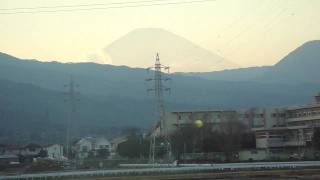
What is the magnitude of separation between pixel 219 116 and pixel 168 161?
24.8 meters

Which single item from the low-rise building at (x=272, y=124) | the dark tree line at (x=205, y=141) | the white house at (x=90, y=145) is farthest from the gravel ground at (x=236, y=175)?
the white house at (x=90, y=145)

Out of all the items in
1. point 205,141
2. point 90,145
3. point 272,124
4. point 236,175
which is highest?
point 272,124

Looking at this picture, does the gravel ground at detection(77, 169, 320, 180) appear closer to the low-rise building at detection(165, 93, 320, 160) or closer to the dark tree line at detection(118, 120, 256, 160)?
the dark tree line at detection(118, 120, 256, 160)

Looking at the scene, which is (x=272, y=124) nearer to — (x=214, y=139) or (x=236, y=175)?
(x=214, y=139)

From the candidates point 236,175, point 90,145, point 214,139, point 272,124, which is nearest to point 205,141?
point 214,139

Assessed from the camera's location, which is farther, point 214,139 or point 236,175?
point 214,139

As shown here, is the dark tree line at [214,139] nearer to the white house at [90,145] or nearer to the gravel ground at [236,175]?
the gravel ground at [236,175]

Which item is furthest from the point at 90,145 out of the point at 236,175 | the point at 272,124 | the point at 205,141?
the point at 236,175

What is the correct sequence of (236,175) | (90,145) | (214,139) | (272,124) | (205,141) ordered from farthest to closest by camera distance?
1. (90,145)
2. (272,124)
3. (205,141)
4. (214,139)
5. (236,175)

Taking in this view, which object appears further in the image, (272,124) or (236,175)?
(272,124)

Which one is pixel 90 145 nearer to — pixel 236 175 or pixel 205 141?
pixel 205 141

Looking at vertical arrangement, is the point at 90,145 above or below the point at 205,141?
above

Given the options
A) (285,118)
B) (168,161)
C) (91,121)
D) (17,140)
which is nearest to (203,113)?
(285,118)

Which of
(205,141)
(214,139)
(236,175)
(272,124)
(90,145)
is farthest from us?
(90,145)
